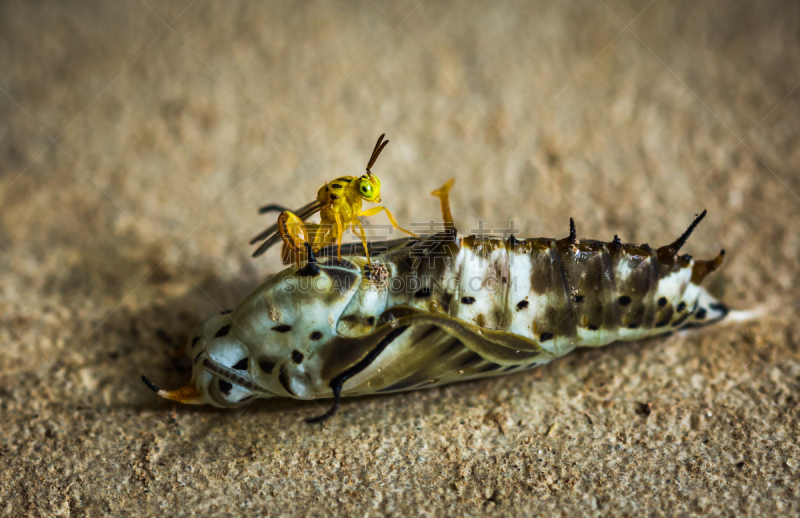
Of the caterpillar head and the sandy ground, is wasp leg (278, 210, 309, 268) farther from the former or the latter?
the sandy ground

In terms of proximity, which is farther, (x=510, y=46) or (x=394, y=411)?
(x=510, y=46)

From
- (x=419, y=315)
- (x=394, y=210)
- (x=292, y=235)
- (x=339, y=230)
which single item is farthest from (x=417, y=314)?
(x=394, y=210)

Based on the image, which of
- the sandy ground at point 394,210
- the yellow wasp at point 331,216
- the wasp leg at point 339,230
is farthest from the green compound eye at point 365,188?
the sandy ground at point 394,210

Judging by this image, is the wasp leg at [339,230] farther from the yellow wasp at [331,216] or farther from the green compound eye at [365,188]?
the green compound eye at [365,188]

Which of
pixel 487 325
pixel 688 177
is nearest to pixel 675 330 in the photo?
pixel 487 325

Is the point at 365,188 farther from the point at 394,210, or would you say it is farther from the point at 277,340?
the point at 394,210

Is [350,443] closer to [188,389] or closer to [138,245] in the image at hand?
[188,389]
